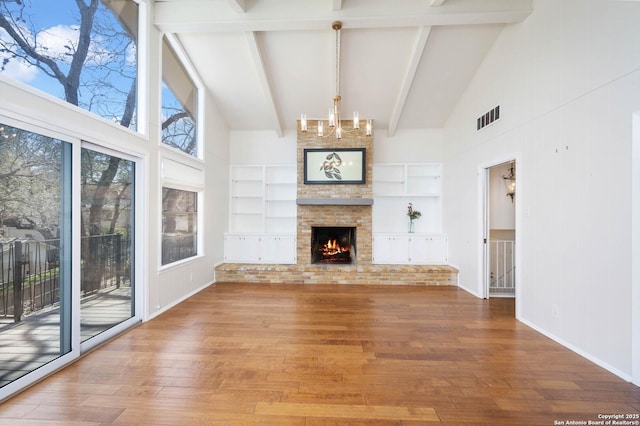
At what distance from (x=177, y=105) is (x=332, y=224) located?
3683 mm

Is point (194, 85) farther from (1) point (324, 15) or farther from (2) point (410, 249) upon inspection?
(2) point (410, 249)

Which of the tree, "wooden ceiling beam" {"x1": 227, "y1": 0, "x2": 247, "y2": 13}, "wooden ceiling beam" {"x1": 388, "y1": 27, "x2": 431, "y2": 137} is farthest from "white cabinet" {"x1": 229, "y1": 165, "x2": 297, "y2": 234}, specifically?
"wooden ceiling beam" {"x1": 227, "y1": 0, "x2": 247, "y2": 13}

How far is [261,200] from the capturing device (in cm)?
651

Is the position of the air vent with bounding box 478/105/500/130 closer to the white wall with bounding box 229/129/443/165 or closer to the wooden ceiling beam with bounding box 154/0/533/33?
the wooden ceiling beam with bounding box 154/0/533/33

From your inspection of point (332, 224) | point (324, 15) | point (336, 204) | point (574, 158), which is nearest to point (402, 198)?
A: point (336, 204)

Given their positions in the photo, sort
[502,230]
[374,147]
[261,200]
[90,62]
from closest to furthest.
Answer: [90,62], [502,230], [374,147], [261,200]

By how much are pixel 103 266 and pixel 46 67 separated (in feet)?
6.56

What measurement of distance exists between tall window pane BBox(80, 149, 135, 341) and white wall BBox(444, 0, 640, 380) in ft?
16.4

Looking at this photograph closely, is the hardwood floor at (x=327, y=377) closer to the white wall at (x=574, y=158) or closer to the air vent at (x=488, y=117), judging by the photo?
the white wall at (x=574, y=158)

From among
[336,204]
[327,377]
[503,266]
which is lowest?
[327,377]

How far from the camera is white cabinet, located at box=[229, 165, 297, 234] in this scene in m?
6.45

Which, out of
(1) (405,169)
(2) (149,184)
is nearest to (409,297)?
(1) (405,169)

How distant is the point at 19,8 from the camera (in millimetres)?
2199

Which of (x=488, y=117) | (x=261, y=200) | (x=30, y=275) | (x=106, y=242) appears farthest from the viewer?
(x=261, y=200)
